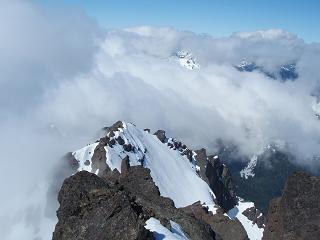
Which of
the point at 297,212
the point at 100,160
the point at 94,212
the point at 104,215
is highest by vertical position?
the point at 100,160

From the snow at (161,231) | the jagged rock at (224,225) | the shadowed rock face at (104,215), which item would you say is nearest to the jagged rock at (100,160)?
the jagged rock at (224,225)

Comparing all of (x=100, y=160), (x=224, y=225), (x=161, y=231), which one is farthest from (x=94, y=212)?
(x=100, y=160)

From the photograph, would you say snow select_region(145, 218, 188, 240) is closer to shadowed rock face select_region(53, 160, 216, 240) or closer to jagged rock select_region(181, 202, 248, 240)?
shadowed rock face select_region(53, 160, 216, 240)

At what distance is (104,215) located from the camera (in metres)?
54.7

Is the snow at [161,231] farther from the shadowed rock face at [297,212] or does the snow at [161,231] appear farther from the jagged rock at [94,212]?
the shadowed rock face at [297,212]

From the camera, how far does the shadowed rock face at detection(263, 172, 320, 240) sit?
72938 mm

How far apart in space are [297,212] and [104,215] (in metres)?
31.4

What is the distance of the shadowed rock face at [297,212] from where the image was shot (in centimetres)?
7294

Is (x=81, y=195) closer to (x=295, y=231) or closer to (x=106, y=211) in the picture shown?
(x=106, y=211)

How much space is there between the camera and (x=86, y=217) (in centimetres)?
5712

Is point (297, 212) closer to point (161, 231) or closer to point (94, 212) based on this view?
point (161, 231)

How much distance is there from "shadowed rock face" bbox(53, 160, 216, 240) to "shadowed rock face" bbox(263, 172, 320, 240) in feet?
35.5

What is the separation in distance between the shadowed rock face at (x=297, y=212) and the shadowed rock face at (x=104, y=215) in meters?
10.8

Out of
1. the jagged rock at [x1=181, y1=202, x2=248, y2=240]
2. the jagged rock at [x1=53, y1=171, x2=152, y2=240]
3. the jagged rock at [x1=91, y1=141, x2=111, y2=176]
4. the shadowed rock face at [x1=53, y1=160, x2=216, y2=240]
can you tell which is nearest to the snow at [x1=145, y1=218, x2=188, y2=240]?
the shadowed rock face at [x1=53, y1=160, x2=216, y2=240]
